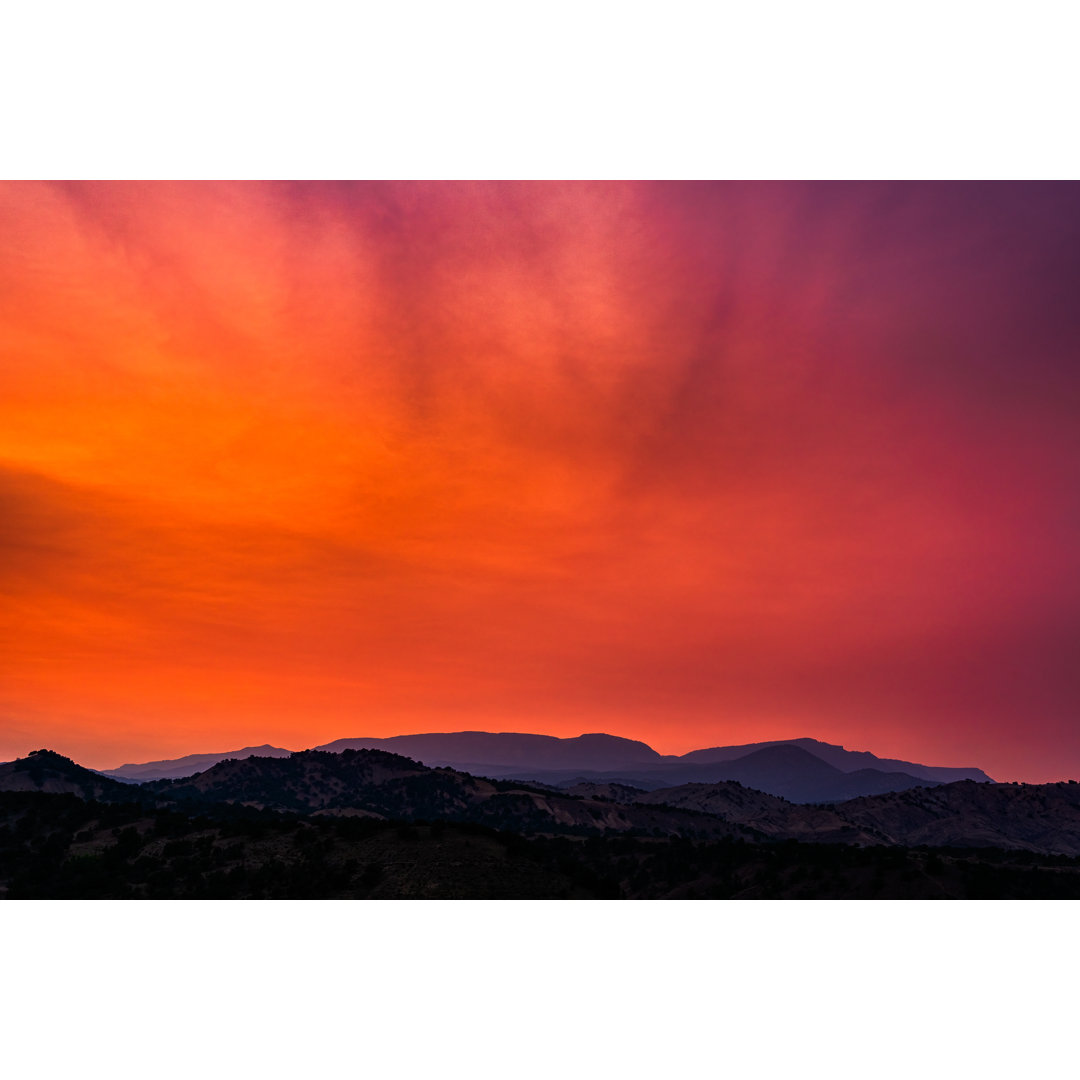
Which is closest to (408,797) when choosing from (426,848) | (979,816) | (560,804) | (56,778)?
(560,804)

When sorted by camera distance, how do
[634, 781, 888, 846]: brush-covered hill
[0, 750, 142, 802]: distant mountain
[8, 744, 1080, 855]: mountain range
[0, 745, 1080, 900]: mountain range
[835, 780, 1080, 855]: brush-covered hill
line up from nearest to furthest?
1. [0, 745, 1080, 900]: mountain range
2. [0, 750, 142, 802]: distant mountain
3. [8, 744, 1080, 855]: mountain range
4. [634, 781, 888, 846]: brush-covered hill
5. [835, 780, 1080, 855]: brush-covered hill

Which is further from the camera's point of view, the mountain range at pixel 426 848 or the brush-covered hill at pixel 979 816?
the brush-covered hill at pixel 979 816

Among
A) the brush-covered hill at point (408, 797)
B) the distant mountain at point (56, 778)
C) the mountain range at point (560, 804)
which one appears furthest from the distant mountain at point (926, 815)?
the distant mountain at point (56, 778)

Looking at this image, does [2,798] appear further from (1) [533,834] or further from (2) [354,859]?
(1) [533,834]

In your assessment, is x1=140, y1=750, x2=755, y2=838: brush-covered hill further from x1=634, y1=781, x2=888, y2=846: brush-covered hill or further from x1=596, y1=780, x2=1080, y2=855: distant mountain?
x1=596, y1=780, x2=1080, y2=855: distant mountain

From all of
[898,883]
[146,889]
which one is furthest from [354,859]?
[898,883]

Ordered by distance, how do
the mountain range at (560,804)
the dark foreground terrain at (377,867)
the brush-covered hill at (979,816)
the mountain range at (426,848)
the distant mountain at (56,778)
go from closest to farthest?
the dark foreground terrain at (377,867) → the mountain range at (426,848) → the distant mountain at (56,778) → the mountain range at (560,804) → the brush-covered hill at (979,816)

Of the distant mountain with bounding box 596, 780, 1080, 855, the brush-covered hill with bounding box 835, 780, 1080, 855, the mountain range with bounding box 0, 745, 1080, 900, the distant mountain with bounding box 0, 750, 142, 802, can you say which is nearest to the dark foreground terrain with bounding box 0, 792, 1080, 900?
the mountain range with bounding box 0, 745, 1080, 900

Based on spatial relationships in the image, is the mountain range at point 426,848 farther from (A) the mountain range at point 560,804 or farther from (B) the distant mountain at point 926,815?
(B) the distant mountain at point 926,815

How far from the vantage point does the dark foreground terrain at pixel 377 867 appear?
43031mm

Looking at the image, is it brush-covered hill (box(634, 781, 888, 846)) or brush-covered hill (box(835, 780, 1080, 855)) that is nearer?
brush-covered hill (box(634, 781, 888, 846))

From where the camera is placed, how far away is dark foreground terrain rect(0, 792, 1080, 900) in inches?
1694

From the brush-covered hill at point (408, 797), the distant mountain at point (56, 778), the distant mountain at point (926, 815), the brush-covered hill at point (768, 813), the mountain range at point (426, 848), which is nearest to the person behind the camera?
the mountain range at point (426, 848)

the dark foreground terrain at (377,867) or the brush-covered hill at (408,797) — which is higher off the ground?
the brush-covered hill at (408,797)
